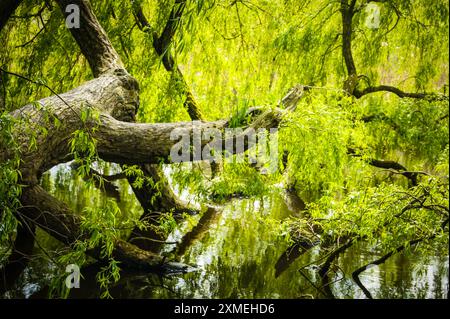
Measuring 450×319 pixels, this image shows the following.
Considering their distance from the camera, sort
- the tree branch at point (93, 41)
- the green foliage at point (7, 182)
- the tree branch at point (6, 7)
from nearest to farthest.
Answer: the green foliage at point (7, 182), the tree branch at point (6, 7), the tree branch at point (93, 41)

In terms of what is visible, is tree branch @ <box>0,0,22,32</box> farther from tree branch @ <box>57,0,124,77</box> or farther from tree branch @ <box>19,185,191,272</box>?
tree branch @ <box>19,185,191,272</box>

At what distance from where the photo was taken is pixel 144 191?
20.0 feet

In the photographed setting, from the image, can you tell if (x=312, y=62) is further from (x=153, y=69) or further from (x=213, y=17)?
(x=153, y=69)

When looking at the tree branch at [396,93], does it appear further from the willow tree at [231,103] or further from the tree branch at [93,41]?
the tree branch at [93,41]

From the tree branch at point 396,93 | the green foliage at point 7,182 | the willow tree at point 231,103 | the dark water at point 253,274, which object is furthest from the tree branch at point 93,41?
the tree branch at point 396,93

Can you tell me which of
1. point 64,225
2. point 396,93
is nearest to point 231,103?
point 396,93

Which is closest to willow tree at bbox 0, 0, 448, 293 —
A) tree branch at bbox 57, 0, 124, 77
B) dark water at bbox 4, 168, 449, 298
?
tree branch at bbox 57, 0, 124, 77

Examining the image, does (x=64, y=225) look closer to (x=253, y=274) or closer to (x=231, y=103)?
(x=253, y=274)

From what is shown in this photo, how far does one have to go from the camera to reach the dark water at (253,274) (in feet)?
13.6

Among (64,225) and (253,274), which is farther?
(253,274)

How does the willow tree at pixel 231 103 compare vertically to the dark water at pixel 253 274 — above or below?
above

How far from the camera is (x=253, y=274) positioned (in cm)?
460

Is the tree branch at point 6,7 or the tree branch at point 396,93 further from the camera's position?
the tree branch at point 396,93
